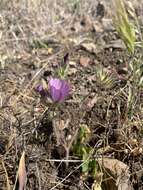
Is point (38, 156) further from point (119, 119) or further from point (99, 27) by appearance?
point (99, 27)

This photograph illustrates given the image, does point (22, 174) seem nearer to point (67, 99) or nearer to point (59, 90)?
point (59, 90)

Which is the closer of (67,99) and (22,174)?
(22,174)

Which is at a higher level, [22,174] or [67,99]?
[67,99]

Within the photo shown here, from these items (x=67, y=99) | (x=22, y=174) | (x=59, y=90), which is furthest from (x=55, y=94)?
(x=67, y=99)

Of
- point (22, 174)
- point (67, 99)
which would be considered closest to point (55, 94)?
point (22, 174)

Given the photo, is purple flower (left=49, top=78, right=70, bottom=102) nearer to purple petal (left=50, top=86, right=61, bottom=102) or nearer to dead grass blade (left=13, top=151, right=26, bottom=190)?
purple petal (left=50, top=86, right=61, bottom=102)

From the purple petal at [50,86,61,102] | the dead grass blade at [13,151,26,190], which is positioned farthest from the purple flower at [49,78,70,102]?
the dead grass blade at [13,151,26,190]

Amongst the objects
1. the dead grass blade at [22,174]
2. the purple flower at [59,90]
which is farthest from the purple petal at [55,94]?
the dead grass blade at [22,174]

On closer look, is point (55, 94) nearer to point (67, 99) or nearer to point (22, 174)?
point (22, 174)

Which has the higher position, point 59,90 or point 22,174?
point 59,90

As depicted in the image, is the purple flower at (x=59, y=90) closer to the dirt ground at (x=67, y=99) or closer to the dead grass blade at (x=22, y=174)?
the dirt ground at (x=67, y=99)

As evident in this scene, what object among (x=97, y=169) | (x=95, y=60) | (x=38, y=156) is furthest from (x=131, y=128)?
(x=95, y=60)
